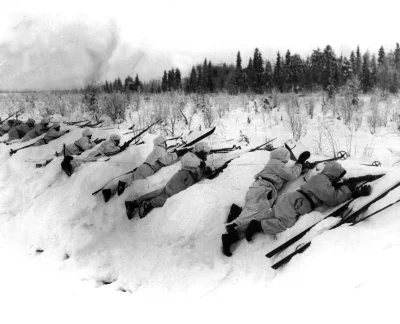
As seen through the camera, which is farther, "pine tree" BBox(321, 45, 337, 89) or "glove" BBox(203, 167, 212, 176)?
"pine tree" BBox(321, 45, 337, 89)

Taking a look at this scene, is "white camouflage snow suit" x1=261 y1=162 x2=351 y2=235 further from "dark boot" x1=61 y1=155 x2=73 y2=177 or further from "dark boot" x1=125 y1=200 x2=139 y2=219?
"dark boot" x1=61 y1=155 x2=73 y2=177

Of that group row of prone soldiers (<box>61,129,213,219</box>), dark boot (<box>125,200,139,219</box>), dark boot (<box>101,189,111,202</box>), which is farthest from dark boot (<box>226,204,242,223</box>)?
dark boot (<box>101,189,111,202</box>)

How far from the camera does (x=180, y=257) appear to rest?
3205 millimetres

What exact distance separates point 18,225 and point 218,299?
3.87 meters

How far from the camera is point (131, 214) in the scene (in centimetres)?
412

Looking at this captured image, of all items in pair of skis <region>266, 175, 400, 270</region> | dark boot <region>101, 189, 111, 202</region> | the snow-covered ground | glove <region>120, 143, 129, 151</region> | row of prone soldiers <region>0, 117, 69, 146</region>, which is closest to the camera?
the snow-covered ground

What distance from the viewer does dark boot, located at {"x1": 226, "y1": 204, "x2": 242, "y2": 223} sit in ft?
11.1

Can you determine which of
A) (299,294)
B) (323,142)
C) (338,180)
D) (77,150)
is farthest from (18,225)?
(323,142)

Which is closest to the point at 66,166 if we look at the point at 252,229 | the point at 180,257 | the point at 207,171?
the point at 207,171

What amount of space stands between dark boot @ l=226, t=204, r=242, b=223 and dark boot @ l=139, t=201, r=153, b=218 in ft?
4.21

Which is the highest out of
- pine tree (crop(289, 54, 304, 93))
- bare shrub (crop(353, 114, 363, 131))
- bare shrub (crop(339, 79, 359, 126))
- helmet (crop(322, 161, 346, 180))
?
pine tree (crop(289, 54, 304, 93))

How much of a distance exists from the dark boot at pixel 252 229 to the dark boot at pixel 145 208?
1.67m

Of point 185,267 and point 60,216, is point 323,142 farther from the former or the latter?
point 60,216

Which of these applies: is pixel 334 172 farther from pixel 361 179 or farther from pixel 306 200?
pixel 306 200
